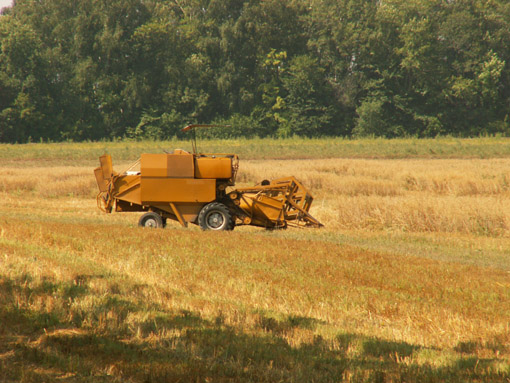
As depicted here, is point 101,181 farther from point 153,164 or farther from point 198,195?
point 198,195

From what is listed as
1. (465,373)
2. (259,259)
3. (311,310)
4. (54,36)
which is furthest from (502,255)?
(54,36)

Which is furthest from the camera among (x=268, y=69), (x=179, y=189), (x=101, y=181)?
(x=268, y=69)

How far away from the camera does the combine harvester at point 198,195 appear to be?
16953 mm

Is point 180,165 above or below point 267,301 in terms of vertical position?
above

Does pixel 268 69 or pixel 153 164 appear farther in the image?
pixel 268 69

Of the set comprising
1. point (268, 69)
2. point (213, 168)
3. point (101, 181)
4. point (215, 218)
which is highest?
point (268, 69)

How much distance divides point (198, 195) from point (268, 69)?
6021 cm

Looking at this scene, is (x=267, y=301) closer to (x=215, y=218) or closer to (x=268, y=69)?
(x=215, y=218)

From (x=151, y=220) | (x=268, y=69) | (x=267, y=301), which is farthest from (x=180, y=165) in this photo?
(x=268, y=69)

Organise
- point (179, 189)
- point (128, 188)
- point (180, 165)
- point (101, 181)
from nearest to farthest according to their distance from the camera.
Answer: point (180, 165) → point (179, 189) → point (128, 188) → point (101, 181)

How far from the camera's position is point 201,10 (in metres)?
80.6

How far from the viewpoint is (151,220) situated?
1736cm

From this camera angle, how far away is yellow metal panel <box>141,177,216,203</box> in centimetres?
1702

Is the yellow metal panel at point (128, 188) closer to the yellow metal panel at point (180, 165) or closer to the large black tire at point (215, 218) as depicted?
the yellow metal panel at point (180, 165)
